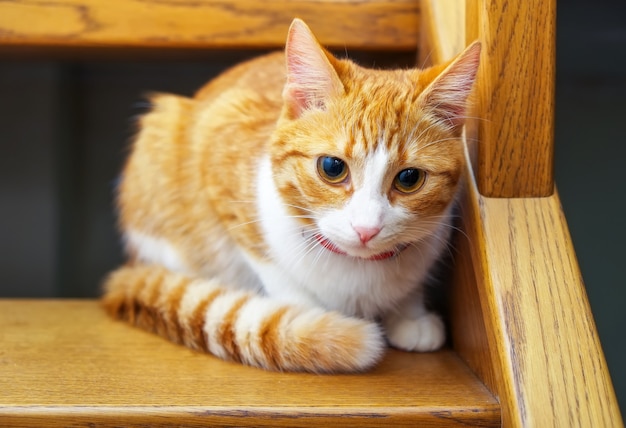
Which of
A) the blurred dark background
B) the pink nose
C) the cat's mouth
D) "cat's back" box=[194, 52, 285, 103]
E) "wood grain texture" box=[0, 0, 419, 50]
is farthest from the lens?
the blurred dark background

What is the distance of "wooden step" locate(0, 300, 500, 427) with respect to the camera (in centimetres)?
93

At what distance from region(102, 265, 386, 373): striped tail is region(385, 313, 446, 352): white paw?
0.40 feet

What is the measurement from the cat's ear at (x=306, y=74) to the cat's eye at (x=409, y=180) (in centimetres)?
19

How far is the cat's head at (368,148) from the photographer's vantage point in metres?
1.10

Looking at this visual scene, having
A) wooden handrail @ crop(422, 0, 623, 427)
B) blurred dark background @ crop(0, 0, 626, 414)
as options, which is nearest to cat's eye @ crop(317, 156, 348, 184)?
wooden handrail @ crop(422, 0, 623, 427)

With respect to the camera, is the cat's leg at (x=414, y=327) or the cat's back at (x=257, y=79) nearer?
the cat's leg at (x=414, y=327)

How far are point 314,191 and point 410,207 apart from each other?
0.55ft

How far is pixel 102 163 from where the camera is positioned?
2.41m

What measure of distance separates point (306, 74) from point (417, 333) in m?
0.53

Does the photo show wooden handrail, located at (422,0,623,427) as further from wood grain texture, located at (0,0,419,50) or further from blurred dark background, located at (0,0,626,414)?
blurred dark background, located at (0,0,626,414)

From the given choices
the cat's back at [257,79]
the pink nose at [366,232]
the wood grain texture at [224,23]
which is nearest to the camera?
the pink nose at [366,232]

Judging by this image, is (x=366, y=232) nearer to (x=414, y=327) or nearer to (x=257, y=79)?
(x=414, y=327)

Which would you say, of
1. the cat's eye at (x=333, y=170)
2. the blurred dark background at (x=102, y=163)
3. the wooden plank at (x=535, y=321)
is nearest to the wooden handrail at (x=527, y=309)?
the wooden plank at (x=535, y=321)

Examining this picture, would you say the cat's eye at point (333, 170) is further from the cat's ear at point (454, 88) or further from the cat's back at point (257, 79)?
the cat's back at point (257, 79)
